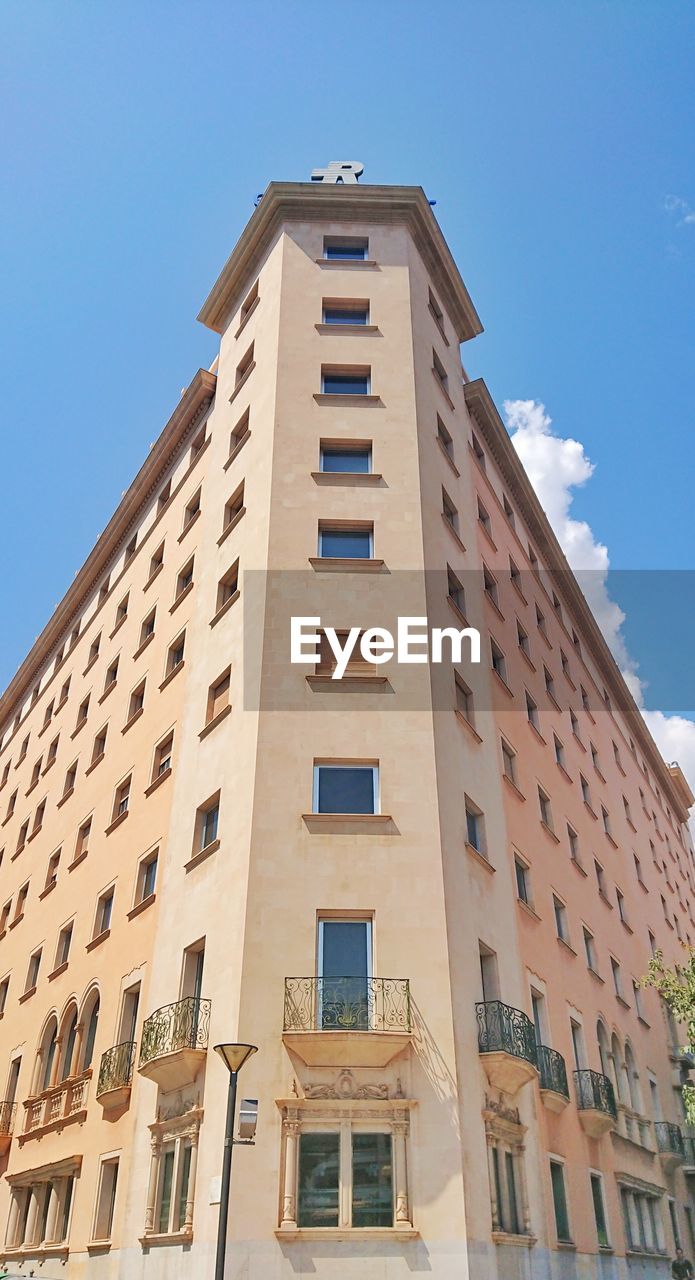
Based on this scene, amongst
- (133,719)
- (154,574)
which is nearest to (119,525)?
(154,574)

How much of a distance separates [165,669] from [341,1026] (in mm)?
14562

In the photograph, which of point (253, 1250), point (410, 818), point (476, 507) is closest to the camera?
point (253, 1250)

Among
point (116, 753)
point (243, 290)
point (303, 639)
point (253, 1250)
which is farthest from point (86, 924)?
point (243, 290)

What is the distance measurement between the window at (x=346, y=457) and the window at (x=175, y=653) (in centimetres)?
691

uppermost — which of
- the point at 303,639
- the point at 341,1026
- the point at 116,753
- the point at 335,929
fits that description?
the point at 116,753

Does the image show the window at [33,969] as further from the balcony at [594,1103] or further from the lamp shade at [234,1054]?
the lamp shade at [234,1054]

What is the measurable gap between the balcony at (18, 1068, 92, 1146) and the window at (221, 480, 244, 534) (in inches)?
588

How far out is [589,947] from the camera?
31.7 m

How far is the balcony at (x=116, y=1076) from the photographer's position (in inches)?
870

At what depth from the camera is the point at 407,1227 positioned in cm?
1625

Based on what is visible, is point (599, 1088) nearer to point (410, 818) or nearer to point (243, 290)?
point (410, 818)

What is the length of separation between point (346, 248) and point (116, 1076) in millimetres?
25359

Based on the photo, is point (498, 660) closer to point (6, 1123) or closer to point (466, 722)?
point (466, 722)

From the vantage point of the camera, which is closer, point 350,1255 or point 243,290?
A: point 350,1255
